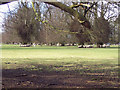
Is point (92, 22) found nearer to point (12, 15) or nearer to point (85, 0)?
point (85, 0)

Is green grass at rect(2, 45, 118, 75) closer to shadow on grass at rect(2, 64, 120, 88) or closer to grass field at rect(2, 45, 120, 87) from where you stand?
grass field at rect(2, 45, 120, 87)

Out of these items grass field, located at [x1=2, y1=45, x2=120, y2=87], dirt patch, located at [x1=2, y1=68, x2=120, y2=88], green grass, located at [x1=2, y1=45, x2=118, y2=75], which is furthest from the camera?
green grass, located at [x1=2, y1=45, x2=118, y2=75]

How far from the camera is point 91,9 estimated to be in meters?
5.07

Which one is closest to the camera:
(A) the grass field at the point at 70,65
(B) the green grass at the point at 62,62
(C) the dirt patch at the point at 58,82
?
(C) the dirt patch at the point at 58,82

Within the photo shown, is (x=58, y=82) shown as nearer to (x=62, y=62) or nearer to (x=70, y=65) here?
(x=70, y=65)

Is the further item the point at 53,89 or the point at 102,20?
the point at 102,20

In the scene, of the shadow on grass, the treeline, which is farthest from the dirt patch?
the treeline

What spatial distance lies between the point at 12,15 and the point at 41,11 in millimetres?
869

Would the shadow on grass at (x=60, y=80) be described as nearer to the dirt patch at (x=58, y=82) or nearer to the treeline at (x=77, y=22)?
the dirt patch at (x=58, y=82)

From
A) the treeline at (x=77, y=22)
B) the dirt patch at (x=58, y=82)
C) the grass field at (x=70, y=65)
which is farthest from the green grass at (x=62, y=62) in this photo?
the dirt patch at (x=58, y=82)

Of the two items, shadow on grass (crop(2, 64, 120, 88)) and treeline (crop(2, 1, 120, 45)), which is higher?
treeline (crop(2, 1, 120, 45))

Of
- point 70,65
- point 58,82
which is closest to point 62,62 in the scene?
point 70,65

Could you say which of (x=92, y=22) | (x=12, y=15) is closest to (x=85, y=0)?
(x=92, y=22)

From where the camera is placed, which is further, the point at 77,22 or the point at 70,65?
the point at 70,65
